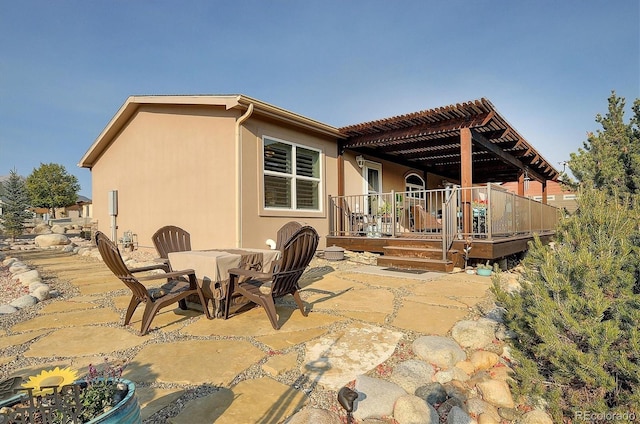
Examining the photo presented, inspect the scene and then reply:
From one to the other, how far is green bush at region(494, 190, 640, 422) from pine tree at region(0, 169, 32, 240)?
1835 centimetres

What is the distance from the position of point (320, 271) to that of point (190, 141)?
4106mm

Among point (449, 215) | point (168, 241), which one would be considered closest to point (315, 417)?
point (168, 241)

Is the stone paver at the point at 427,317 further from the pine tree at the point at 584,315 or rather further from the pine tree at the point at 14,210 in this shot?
the pine tree at the point at 14,210

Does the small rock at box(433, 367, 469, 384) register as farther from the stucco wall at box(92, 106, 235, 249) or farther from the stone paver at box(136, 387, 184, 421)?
the stucco wall at box(92, 106, 235, 249)

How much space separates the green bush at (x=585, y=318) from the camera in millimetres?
1715

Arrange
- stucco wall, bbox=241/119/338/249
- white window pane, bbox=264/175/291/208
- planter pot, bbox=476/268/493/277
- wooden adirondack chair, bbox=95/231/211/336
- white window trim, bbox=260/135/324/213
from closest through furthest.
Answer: wooden adirondack chair, bbox=95/231/211/336 → planter pot, bbox=476/268/493/277 → stucco wall, bbox=241/119/338/249 → white window trim, bbox=260/135/324/213 → white window pane, bbox=264/175/291/208

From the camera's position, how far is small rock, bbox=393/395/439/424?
1.72 metres

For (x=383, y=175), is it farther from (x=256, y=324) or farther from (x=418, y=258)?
(x=256, y=324)

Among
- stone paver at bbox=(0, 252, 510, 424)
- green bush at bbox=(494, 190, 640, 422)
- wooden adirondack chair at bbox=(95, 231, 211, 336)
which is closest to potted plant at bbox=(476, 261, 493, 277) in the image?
stone paver at bbox=(0, 252, 510, 424)

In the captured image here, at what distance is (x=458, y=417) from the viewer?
1.79 meters

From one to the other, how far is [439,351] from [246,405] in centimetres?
141

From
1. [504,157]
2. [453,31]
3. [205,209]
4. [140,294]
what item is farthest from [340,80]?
[140,294]

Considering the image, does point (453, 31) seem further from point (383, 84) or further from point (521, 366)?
point (521, 366)

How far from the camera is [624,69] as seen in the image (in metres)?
8.98
